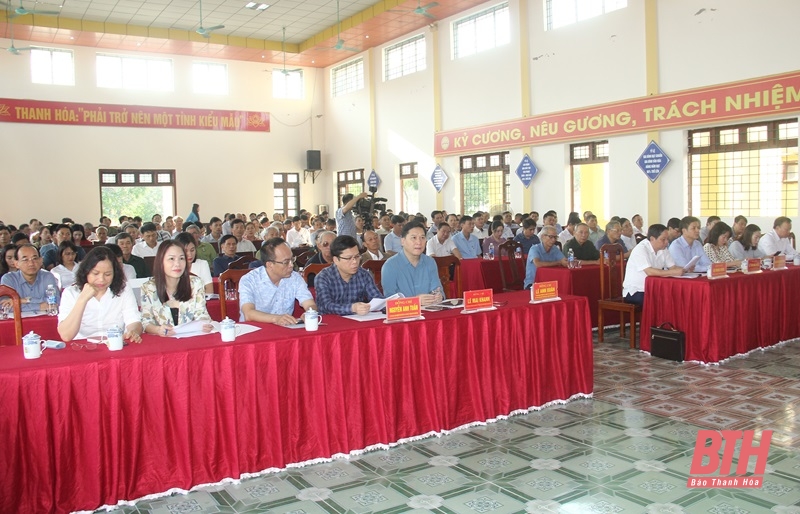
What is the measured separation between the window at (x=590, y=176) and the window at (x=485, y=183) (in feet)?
4.76

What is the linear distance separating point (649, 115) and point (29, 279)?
798 cm

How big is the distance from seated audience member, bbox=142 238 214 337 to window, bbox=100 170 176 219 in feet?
40.5

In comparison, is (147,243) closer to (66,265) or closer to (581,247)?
(66,265)

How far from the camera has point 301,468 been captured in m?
3.13

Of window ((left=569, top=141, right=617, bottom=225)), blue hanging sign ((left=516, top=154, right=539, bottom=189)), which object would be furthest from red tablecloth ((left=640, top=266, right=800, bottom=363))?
blue hanging sign ((left=516, top=154, right=539, bottom=189))

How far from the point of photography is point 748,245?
6.57m

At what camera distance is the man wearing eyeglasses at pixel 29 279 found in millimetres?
4359

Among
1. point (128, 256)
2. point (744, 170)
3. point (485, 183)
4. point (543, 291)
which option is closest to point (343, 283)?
point (543, 291)

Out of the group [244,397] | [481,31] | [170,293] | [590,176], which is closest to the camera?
[244,397]

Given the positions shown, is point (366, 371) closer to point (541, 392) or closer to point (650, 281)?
point (541, 392)

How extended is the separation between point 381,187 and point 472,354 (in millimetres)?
11605

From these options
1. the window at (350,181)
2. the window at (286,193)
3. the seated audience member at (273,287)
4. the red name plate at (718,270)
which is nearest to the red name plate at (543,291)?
the seated audience member at (273,287)

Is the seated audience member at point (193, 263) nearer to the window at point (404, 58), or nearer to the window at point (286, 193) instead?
the window at point (404, 58)

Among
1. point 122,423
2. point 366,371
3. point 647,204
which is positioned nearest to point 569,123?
point 647,204
